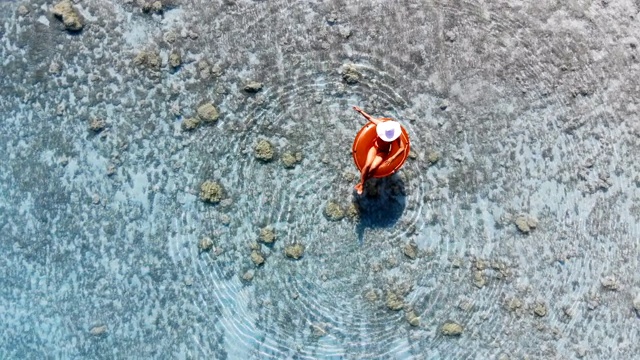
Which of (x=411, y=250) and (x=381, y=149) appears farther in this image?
(x=411, y=250)

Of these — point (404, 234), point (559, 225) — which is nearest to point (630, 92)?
point (559, 225)

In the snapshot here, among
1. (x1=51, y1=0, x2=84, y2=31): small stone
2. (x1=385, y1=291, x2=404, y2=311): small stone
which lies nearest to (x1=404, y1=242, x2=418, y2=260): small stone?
(x1=385, y1=291, x2=404, y2=311): small stone

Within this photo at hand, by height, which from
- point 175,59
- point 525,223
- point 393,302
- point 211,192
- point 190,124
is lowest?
point 393,302

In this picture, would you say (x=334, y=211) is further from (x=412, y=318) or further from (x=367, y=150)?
(x=412, y=318)

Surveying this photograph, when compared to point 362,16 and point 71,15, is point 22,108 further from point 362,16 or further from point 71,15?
point 362,16

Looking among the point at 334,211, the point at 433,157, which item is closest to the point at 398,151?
the point at 433,157

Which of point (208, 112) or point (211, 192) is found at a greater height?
point (208, 112)

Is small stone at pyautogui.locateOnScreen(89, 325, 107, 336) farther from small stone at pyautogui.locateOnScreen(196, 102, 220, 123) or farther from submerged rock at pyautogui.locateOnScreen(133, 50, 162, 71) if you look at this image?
submerged rock at pyautogui.locateOnScreen(133, 50, 162, 71)
